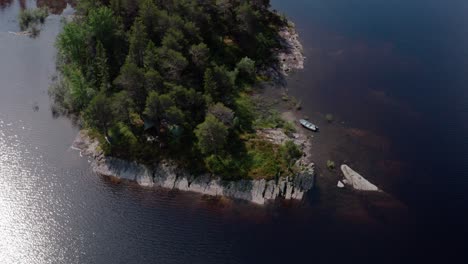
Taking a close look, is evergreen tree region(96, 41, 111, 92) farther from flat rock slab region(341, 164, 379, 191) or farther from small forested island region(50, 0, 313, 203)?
flat rock slab region(341, 164, 379, 191)

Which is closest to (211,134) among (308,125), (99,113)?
(99,113)

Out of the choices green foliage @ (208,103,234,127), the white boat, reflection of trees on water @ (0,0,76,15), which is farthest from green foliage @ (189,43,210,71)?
reflection of trees on water @ (0,0,76,15)

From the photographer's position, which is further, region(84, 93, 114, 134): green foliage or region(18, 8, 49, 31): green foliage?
region(18, 8, 49, 31): green foliage

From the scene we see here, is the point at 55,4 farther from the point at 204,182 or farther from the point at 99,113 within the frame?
the point at 204,182

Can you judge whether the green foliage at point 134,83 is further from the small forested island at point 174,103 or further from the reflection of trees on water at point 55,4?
the reflection of trees on water at point 55,4

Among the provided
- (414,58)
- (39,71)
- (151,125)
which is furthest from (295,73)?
(39,71)

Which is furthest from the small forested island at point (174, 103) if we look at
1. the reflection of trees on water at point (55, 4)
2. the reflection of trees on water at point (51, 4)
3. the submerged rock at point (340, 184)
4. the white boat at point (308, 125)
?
the reflection of trees on water at point (51, 4)
